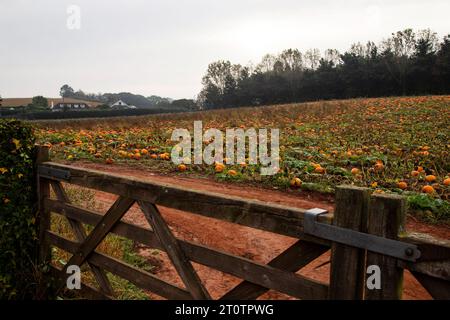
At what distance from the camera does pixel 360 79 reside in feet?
155

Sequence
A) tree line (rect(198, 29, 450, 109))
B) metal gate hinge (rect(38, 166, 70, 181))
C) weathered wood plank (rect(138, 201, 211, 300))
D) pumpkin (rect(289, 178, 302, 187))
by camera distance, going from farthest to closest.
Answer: tree line (rect(198, 29, 450, 109)) → pumpkin (rect(289, 178, 302, 187)) → metal gate hinge (rect(38, 166, 70, 181)) → weathered wood plank (rect(138, 201, 211, 300))

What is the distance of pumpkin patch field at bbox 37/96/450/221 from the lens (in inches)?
302

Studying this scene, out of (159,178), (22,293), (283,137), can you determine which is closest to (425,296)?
(22,293)

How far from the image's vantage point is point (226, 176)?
8.84 m

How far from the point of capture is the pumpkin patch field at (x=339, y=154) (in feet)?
25.2

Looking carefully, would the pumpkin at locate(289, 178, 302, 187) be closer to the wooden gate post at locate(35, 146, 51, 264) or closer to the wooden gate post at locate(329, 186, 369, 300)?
the wooden gate post at locate(35, 146, 51, 264)

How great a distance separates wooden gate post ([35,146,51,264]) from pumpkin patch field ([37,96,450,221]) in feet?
16.2

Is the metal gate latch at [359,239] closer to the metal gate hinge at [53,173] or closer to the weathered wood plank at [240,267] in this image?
the weathered wood plank at [240,267]

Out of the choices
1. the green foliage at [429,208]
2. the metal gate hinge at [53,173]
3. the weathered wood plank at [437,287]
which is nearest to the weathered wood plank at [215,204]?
the metal gate hinge at [53,173]

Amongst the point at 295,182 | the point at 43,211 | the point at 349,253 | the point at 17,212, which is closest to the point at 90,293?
the point at 43,211

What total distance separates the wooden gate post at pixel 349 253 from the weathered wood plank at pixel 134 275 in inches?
49.2

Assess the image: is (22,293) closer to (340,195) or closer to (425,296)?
(340,195)

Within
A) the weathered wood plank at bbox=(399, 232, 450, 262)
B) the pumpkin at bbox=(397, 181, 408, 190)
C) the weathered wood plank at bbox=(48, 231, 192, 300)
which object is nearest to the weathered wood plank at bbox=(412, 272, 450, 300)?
the weathered wood plank at bbox=(399, 232, 450, 262)

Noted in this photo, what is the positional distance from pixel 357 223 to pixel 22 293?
401 centimetres
